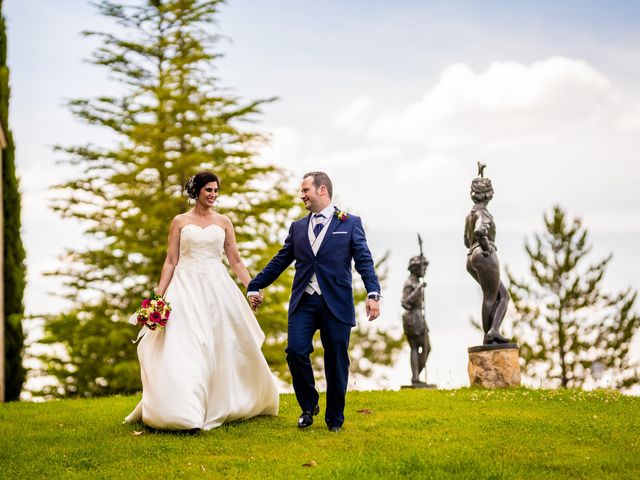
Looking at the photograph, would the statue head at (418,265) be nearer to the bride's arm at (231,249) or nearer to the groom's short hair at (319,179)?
the bride's arm at (231,249)

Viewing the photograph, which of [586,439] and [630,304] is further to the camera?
[630,304]

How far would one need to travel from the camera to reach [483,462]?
6816 millimetres

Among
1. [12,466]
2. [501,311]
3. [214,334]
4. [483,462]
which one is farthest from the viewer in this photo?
[501,311]

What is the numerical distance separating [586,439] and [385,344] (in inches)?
967

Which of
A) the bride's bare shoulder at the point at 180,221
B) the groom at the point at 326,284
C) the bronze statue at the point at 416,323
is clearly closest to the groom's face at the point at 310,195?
the groom at the point at 326,284

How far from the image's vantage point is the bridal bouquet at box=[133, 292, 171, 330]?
848 centimetres

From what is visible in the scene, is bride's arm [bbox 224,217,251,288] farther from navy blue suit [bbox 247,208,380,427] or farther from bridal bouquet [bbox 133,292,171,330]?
navy blue suit [bbox 247,208,380,427]

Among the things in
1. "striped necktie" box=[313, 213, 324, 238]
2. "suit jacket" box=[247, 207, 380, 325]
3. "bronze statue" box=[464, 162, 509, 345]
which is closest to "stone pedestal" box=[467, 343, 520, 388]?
"bronze statue" box=[464, 162, 509, 345]

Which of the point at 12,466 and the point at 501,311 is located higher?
the point at 501,311

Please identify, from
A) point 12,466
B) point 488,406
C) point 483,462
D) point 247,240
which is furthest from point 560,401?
point 247,240

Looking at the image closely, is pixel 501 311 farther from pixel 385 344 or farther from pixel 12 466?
pixel 385 344

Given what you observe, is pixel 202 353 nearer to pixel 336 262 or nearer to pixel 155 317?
pixel 155 317

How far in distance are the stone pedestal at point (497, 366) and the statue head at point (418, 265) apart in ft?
7.62

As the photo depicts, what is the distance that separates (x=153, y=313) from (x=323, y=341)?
185cm
